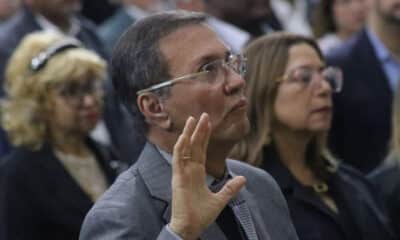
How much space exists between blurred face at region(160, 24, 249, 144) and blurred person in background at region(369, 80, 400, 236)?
1874mm

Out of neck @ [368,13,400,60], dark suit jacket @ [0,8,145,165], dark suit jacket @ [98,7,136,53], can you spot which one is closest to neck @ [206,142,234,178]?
dark suit jacket @ [0,8,145,165]

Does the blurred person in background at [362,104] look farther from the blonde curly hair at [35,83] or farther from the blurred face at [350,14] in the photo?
the blonde curly hair at [35,83]

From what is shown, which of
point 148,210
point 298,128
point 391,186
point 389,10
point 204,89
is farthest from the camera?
point 389,10

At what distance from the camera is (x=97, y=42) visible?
6945 mm

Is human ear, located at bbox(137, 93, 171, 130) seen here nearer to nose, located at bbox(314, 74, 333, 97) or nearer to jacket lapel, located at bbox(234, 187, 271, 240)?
jacket lapel, located at bbox(234, 187, 271, 240)

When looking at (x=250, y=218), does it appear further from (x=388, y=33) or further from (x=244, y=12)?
(x=244, y=12)

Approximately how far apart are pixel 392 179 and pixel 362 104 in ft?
4.03

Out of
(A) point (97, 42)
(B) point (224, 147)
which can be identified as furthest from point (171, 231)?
(A) point (97, 42)

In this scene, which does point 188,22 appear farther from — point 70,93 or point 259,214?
point 70,93

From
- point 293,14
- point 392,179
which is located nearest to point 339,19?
point 293,14

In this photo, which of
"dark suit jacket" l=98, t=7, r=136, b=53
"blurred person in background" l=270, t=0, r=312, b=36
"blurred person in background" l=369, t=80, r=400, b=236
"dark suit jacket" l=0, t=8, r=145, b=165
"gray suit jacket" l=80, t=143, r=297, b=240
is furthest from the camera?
"blurred person in background" l=270, t=0, r=312, b=36

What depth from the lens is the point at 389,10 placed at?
21.9 ft

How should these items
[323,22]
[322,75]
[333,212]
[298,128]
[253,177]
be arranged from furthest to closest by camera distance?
1. [323,22]
2. [322,75]
3. [298,128]
4. [333,212]
5. [253,177]

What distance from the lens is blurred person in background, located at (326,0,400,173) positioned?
6156 mm
